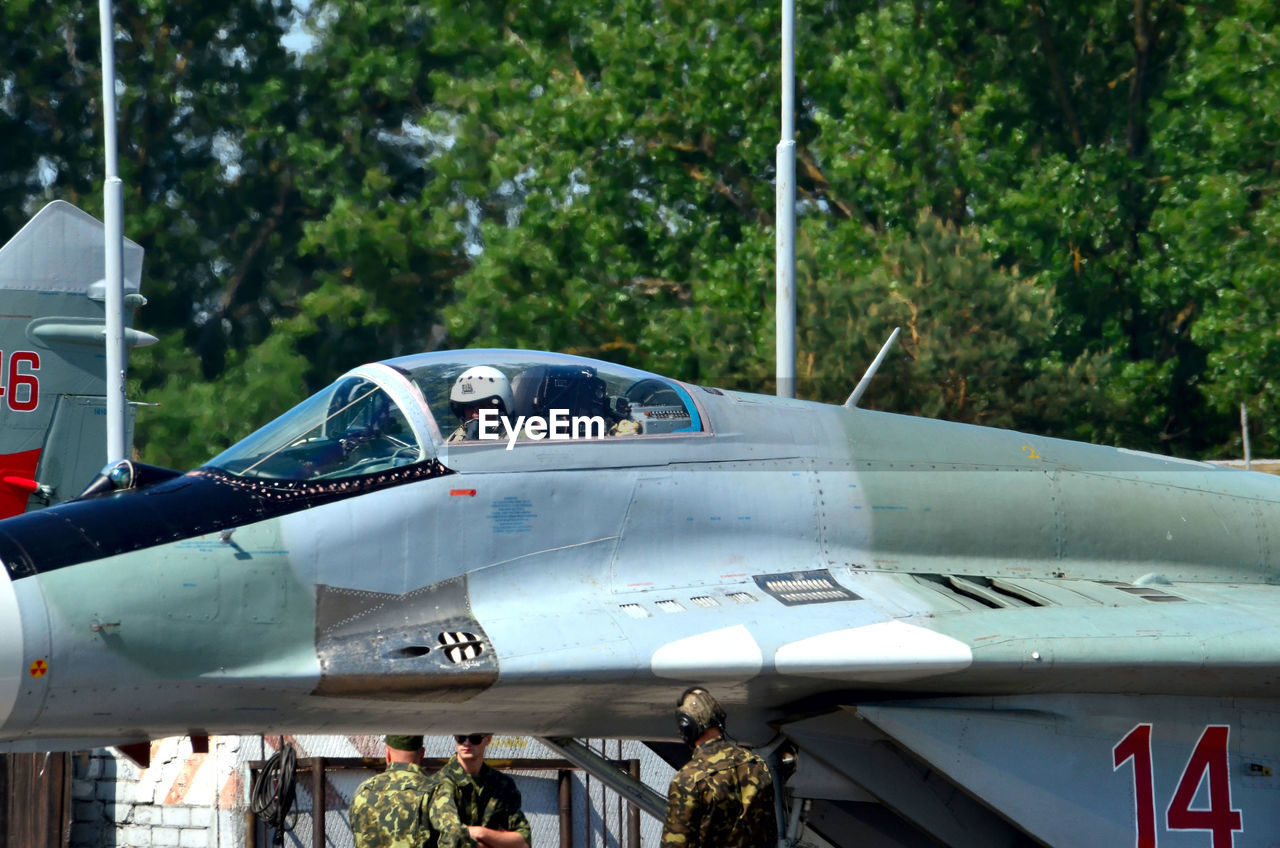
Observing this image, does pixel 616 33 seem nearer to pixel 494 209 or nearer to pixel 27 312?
pixel 494 209

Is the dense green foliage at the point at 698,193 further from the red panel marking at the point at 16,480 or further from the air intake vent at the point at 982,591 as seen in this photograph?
the air intake vent at the point at 982,591

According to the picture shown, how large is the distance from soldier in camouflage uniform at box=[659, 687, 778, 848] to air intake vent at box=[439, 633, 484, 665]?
3.21 feet

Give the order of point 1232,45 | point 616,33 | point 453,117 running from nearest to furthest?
point 1232,45 → point 616,33 → point 453,117

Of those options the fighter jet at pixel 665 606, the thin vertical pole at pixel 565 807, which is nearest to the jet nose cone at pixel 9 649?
the fighter jet at pixel 665 606

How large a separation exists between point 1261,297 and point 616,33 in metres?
13.0

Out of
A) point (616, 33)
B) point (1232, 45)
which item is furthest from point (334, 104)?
point (1232, 45)

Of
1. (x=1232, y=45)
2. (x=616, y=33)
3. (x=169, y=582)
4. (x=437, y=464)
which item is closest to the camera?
(x=169, y=582)

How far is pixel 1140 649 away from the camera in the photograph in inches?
292

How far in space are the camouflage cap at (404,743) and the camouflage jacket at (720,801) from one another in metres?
1.38

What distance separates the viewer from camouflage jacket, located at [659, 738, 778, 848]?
6.25 metres

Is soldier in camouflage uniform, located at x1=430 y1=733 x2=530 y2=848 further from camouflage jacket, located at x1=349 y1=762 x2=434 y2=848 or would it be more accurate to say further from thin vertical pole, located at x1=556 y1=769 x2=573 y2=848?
thin vertical pole, located at x1=556 y1=769 x2=573 y2=848

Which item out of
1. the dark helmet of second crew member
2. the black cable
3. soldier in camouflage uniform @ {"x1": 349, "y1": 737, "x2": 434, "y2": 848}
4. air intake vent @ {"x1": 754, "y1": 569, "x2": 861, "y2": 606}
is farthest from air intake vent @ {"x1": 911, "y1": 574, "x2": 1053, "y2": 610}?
the black cable

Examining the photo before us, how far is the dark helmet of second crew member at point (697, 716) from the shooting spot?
6.45 metres

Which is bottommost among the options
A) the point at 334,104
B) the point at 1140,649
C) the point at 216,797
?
the point at 216,797
